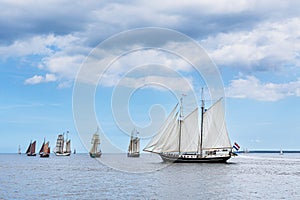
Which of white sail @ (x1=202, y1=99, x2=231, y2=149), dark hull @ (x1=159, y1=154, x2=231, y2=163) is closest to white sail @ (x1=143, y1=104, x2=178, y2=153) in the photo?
dark hull @ (x1=159, y1=154, x2=231, y2=163)

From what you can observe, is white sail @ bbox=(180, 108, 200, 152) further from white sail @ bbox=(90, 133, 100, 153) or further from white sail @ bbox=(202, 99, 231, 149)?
white sail @ bbox=(90, 133, 100, 153)

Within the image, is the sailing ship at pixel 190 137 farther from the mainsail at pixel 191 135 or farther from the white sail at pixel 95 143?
the white sail at pixel 95 143

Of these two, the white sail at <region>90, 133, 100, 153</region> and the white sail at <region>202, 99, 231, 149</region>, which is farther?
the white sail at <region>90, 133, 100, 153</region>

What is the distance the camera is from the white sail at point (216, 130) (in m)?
111

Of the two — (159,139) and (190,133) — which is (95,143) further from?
(190,133)

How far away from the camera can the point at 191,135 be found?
113 meters

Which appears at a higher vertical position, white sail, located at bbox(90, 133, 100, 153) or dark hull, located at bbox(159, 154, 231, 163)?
white sail, located at bbox(90, 133, 100, 153)

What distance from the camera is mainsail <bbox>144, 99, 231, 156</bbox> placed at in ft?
360

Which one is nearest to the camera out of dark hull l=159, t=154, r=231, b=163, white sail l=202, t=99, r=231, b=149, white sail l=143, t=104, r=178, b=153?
white sail l=143, t=104, r=178, b=153

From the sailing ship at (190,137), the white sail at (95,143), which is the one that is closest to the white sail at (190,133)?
the sailing ship at (190,137)

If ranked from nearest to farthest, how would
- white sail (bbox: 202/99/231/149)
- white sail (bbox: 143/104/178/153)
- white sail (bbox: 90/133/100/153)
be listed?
white sail (bbox: 143/104/178/153) < white sail (bbox: 202/99/231/149) < white sail (bbox: 90/133/100/153)

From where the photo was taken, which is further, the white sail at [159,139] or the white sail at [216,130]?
the white sail at [216,130]

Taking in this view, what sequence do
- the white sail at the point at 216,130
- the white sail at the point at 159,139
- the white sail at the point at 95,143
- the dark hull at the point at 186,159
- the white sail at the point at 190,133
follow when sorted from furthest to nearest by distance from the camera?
1. the white sail at the point at 95,143
2. the dark hull at the point at 186,159
3. the white sail at the point at 190,133
4. the white sail at the point at 216,130
5. the white sail at the point at 159,139

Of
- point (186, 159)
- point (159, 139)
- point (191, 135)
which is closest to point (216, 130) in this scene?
point (191, 135)
